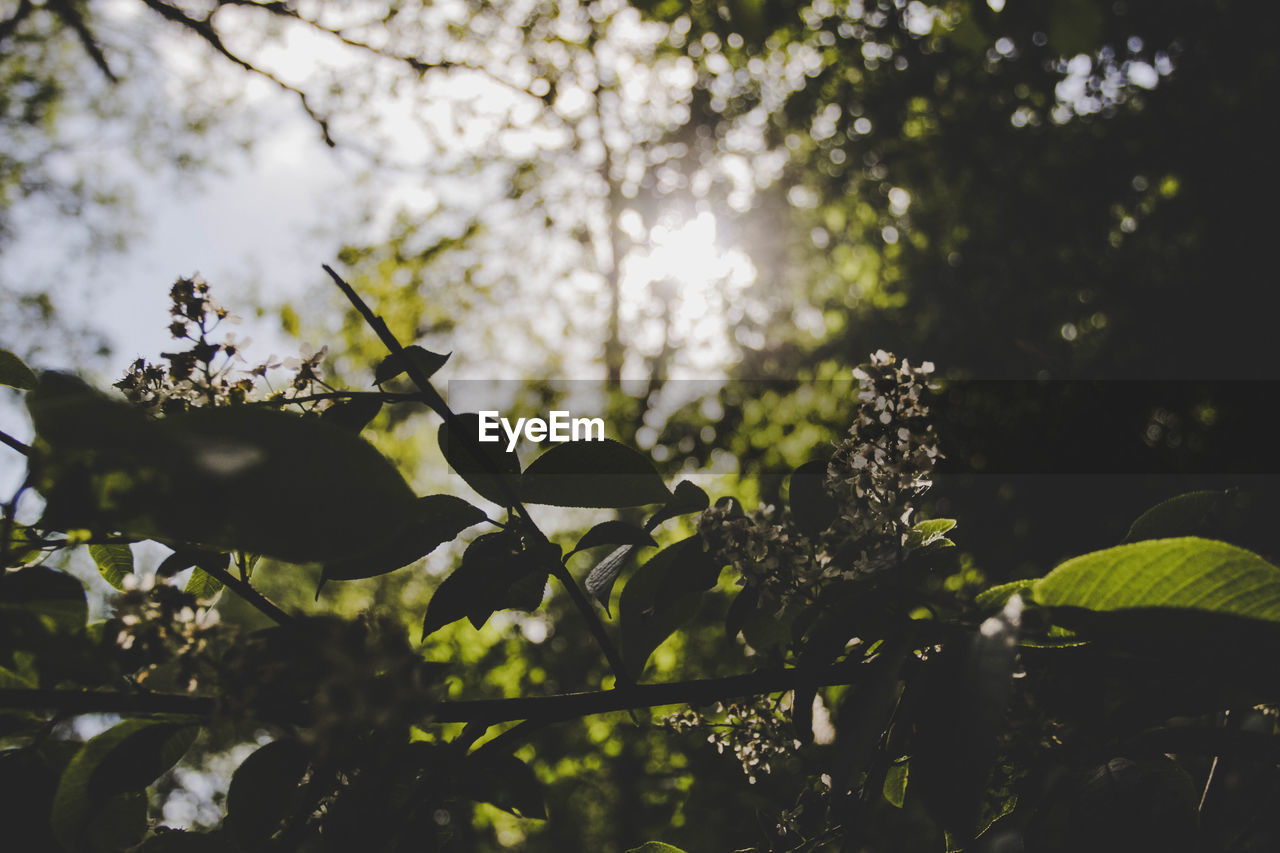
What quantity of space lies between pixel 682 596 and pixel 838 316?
229 inches

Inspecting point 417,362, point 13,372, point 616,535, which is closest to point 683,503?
point 616,535

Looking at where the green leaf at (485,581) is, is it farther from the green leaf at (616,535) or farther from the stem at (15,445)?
the stem at (15,445)

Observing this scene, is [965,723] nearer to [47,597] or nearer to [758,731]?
[758,731]

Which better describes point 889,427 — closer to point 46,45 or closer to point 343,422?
point 343,422

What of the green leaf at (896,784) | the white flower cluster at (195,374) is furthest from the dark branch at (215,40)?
the green leaf at (896,784)

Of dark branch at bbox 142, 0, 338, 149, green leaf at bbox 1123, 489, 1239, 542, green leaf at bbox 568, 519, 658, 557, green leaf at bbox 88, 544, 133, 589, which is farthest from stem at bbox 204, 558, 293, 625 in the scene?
dark branch at bbox 142, 0, 338, 149

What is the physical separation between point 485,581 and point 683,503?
0.22 metres

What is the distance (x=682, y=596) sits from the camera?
2.57ft

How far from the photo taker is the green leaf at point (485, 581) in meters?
0.74

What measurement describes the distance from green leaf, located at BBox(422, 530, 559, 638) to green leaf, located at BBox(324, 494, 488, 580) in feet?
0.10

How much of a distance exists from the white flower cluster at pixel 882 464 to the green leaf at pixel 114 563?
788mm

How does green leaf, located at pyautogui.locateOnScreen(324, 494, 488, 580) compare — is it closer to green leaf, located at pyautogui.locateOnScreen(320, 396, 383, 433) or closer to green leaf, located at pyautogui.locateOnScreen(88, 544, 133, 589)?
green leaf, located at pyautogui.locateOnScreen(320, 396, 383, 433)

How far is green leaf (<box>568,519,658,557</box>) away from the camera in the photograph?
80 cm

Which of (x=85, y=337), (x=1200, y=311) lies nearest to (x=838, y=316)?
(x=1200, y=311)
